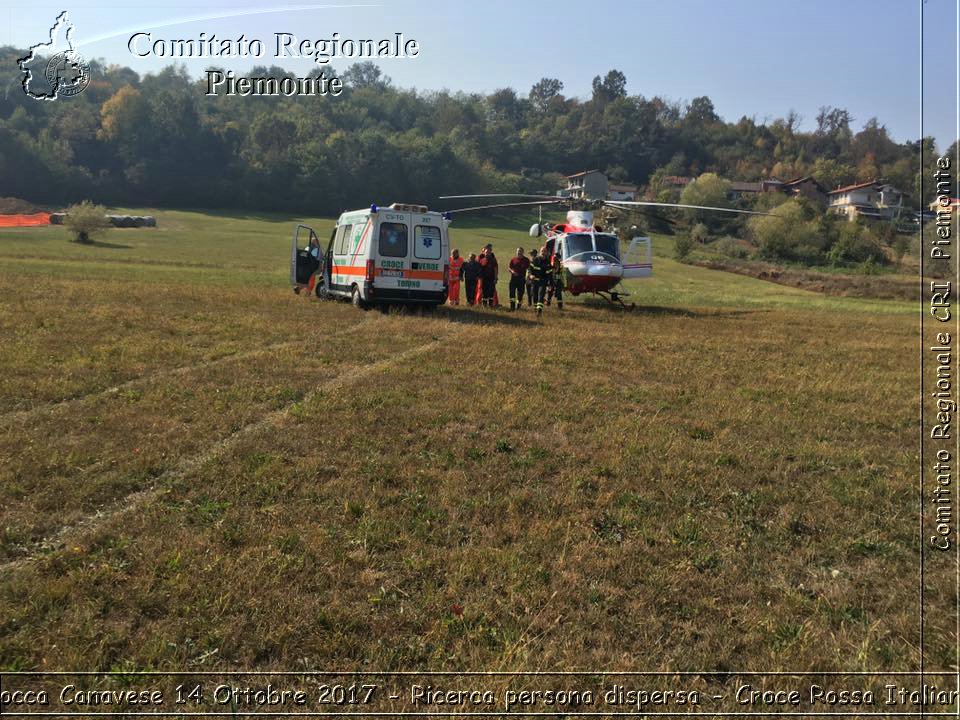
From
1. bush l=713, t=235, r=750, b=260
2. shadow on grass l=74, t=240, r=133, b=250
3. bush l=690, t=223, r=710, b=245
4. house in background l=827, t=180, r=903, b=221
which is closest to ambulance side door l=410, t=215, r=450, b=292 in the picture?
shadow on grass l=74, t=240, r=133, b=250

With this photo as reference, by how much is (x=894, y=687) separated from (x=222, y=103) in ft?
466

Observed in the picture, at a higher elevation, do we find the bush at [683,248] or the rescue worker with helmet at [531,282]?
the bush at [683,248]

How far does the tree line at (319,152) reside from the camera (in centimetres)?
9300

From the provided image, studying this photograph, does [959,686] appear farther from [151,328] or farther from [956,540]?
[151,328]

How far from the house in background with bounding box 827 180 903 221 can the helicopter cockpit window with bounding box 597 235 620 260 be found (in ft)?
237

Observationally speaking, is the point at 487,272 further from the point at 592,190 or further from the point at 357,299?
the point at 592,190

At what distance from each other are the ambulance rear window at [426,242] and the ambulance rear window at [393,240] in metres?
0.28

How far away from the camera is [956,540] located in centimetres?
523

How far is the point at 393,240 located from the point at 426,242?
32.9 inches

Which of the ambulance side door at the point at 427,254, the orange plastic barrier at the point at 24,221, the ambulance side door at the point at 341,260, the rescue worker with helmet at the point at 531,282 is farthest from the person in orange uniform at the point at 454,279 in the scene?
Answer: the orange plastic barrier at the point at 24,221

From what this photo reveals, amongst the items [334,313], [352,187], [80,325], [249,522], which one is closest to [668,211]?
[352,187]

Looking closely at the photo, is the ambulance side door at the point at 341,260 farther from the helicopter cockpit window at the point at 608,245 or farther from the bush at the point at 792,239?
the bush at the point at 792,239

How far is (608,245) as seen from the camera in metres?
21.5

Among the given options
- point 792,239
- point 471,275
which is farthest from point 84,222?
point 792,239
